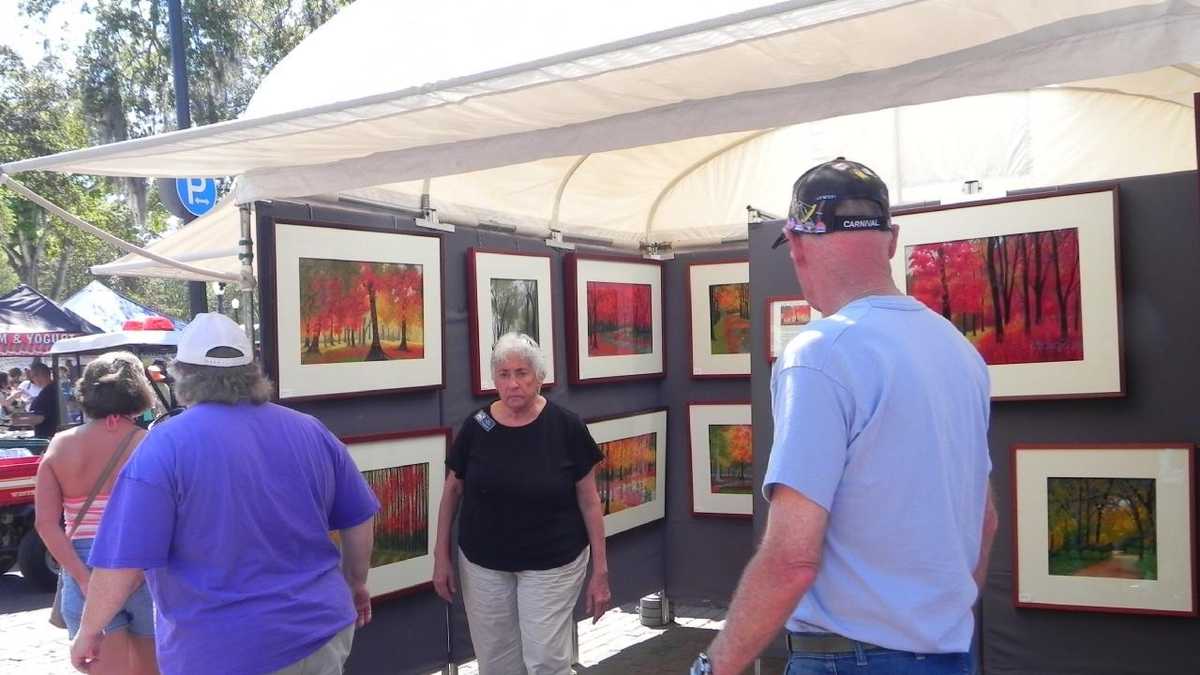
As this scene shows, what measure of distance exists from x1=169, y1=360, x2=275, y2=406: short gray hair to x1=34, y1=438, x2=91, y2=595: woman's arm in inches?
52.3

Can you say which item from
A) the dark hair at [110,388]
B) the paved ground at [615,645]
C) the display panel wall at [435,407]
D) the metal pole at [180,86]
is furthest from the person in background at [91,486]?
the metal pole at [180,86]

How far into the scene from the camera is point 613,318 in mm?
5848

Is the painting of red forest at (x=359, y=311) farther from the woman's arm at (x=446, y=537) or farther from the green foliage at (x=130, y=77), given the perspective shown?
the green foliage at (x=130, y=77)

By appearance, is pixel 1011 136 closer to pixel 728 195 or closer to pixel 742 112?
pixel 728 195

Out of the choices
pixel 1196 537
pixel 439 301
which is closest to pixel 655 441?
pixel 439 301

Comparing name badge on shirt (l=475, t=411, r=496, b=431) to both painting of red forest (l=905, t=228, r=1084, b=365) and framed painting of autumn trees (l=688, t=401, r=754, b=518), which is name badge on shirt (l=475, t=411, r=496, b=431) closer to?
painting of red forest (l=905, t=228, r=1084, b=365)

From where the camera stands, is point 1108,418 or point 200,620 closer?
point 200,620

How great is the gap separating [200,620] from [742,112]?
2.23m

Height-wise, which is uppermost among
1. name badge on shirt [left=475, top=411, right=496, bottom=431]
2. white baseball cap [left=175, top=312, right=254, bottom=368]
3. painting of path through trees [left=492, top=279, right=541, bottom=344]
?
painting of path through trees [left=492, top=279, right=541, bottom=344]

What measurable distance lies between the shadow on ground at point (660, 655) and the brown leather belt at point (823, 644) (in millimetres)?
3674

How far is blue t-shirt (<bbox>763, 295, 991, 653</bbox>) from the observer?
176cm

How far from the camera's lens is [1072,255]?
4137mm

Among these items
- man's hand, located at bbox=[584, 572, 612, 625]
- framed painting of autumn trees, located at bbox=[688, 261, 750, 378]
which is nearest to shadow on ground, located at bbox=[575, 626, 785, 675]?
man's hand, located at bbox=[584, 572, 612, 625]

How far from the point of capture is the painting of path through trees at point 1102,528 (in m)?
4.01
